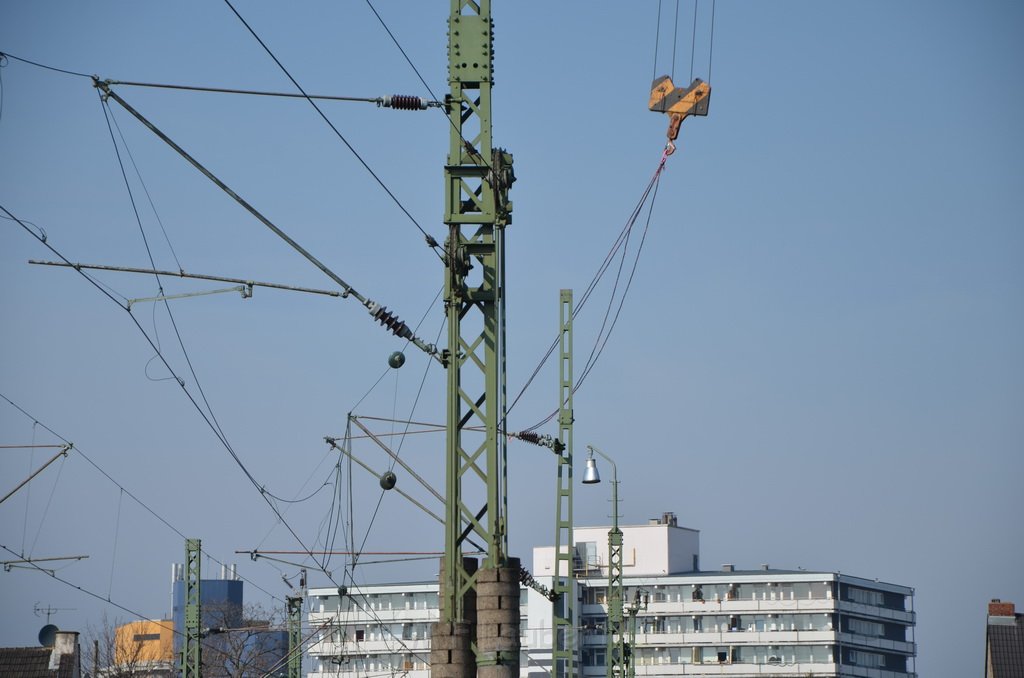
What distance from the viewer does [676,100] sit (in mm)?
32781

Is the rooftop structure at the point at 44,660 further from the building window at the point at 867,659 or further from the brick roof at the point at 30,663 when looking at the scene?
the building window at the point at 867,659

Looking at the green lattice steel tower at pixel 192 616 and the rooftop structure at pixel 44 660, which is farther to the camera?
the rooftop structure at pixel 44 660

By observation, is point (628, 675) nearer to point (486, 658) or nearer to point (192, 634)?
point (192, 634)

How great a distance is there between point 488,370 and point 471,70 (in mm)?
3629

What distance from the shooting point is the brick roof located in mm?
63375

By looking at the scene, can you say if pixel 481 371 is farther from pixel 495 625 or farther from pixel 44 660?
pixel 44 660

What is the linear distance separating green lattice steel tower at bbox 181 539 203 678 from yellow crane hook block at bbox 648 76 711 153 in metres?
23.0

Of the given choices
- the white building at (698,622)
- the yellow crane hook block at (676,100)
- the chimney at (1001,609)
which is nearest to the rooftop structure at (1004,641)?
the chimney at (1001,609)

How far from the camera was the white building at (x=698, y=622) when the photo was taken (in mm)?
135625

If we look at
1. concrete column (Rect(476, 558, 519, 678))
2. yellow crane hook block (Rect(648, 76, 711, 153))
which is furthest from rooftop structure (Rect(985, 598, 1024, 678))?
concrete column (Rect(476, 558, 519, 678))

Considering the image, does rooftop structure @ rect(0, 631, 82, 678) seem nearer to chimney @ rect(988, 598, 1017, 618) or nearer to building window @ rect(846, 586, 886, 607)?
chimney @ rect(988, 598, 1017, 618)

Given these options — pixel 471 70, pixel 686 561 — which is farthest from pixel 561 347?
pixel 686 561

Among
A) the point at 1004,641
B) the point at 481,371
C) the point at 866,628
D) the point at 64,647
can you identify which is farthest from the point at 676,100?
the point at 866,628

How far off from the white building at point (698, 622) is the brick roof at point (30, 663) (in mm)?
68794
